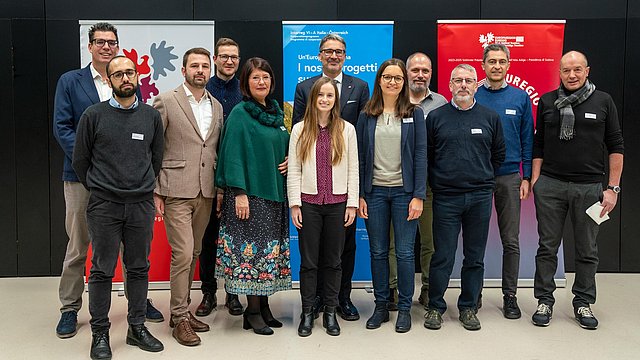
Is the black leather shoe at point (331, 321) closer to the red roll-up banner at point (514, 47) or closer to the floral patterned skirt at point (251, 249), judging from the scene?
the floral patterned skirt at point (251, 249)

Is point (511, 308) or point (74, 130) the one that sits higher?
point (74, 130)

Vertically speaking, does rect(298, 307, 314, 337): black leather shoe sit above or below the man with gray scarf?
below

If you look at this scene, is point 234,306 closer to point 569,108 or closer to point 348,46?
point 348,46

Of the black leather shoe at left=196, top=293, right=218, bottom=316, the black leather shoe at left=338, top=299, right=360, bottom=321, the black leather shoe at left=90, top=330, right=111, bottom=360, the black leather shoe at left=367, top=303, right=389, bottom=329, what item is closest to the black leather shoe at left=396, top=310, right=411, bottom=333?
the black leather shoe at left=367, top=303, right=389, bottom=329

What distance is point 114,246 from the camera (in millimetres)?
3193

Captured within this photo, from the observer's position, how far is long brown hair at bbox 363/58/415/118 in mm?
3588

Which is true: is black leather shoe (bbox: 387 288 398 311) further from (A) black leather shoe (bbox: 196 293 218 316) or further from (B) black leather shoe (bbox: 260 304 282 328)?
(A) black leather shoe (bbox: 196 293 218 316)

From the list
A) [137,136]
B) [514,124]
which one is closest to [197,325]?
[137,136]

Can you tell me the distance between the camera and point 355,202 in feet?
11.7

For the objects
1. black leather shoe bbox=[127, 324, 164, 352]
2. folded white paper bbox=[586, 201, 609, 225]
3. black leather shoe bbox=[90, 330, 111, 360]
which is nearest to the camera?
black leather shoe bbox=[90, 330, 111, 360]

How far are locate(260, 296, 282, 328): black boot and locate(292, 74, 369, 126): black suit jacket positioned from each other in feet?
4.05

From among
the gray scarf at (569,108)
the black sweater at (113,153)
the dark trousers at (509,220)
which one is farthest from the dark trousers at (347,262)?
the gray scarf at (569,108)

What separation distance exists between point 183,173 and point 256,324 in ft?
3.52

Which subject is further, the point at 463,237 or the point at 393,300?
the point at 393,300
